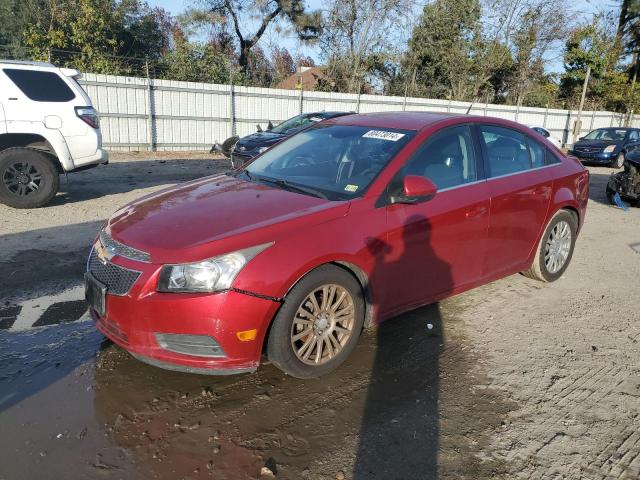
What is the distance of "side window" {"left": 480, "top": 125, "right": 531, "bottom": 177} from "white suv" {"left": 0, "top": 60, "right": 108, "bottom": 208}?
6.21 meters

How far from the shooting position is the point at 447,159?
407 centimetres

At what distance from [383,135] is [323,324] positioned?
5.40ft

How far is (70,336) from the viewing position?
151 inches

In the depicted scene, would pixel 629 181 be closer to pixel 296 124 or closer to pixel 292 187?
pixel 296 124

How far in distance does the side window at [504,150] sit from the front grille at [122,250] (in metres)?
2.84

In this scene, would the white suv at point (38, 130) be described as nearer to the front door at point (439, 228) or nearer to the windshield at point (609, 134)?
the front door at point (439, 228)

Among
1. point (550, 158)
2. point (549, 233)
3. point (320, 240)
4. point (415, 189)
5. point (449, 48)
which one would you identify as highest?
point (449, 48)

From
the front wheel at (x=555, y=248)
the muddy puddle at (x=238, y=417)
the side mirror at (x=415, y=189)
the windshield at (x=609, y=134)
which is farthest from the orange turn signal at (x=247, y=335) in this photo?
the windshield at (x=609, y=134)

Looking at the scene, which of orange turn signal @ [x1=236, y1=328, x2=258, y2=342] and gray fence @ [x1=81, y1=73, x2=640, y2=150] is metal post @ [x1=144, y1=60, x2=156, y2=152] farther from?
orange turn signal @ [x1=236, y1=328, x2=258, y2=342]

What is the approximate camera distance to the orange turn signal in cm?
291

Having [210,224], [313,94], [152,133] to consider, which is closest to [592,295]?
[210,224]

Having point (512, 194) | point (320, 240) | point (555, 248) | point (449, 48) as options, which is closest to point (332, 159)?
point (320, 240)

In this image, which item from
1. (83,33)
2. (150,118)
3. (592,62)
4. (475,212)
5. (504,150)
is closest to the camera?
(475,212)

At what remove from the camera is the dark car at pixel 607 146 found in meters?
18.6
